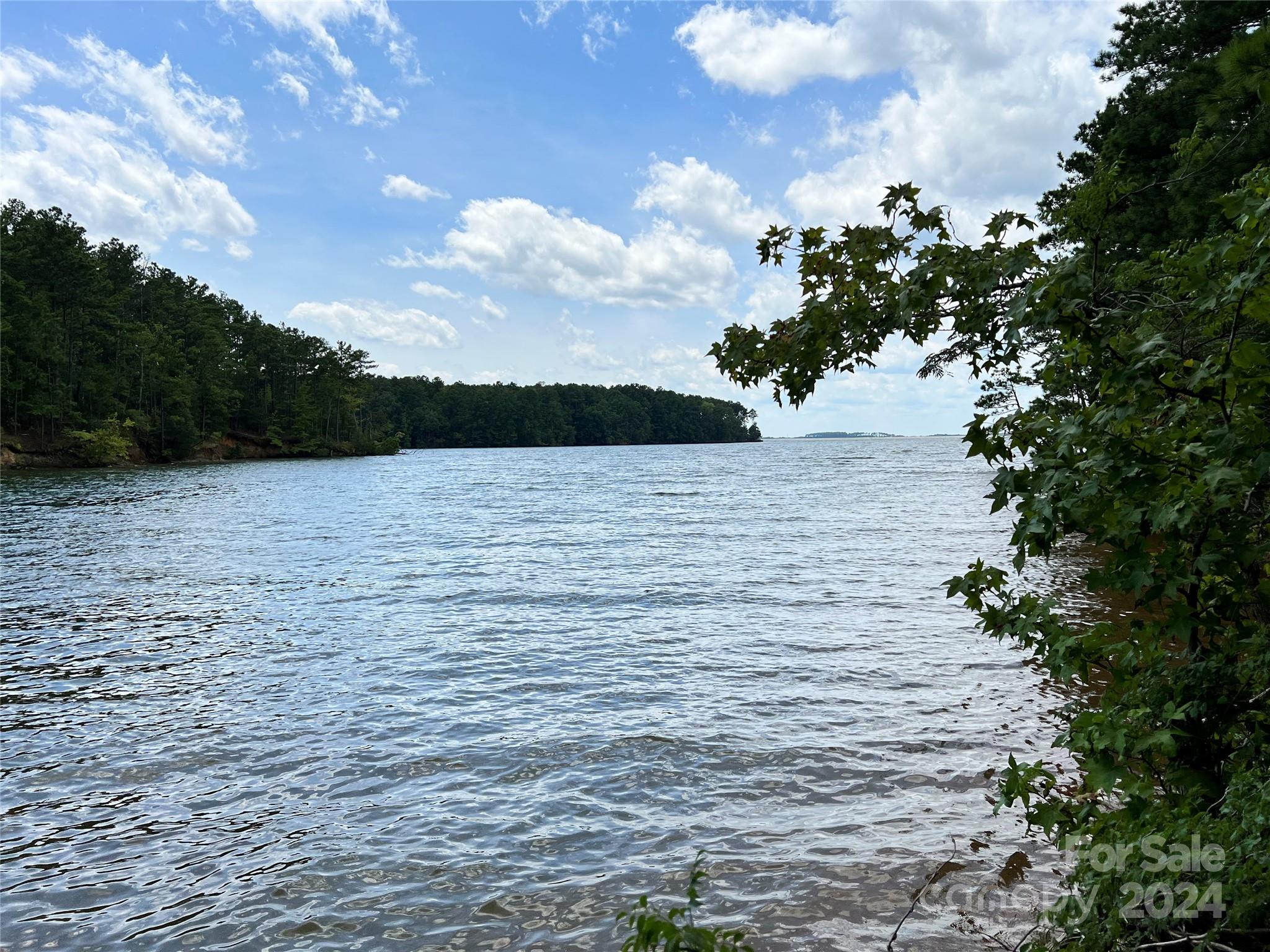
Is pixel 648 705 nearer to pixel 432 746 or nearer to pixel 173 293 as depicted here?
pixel 432 746

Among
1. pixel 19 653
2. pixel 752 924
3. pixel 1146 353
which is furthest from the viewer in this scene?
pixel 19 653

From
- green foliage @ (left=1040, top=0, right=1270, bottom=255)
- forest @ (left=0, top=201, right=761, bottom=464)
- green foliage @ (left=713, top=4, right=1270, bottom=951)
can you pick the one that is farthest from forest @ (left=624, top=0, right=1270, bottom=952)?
forest @ (left=0, top=201, right=761, bottom=464)

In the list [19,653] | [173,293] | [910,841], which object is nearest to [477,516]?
[19,653]

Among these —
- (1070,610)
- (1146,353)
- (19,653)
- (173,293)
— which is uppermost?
(173,293)

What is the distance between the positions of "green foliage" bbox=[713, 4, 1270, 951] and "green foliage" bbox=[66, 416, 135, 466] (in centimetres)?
7662

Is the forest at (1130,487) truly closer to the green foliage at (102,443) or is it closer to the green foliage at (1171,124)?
the green foliage at (1171,124)

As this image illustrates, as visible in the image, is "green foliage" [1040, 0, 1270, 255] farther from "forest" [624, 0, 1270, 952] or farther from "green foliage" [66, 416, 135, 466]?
Result: "green foliage" [66, 416, 135, 466]

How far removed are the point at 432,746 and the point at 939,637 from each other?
7.71m

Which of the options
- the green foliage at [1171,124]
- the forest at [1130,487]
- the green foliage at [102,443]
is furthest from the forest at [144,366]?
the forest at [1130,487]

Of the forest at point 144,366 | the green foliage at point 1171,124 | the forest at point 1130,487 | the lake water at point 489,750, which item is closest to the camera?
the forest at point 1130,487

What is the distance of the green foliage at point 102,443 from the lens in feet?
214

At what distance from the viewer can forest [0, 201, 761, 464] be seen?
63812 millimetres

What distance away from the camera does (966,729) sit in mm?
7820

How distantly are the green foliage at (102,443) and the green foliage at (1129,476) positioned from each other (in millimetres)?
76620
